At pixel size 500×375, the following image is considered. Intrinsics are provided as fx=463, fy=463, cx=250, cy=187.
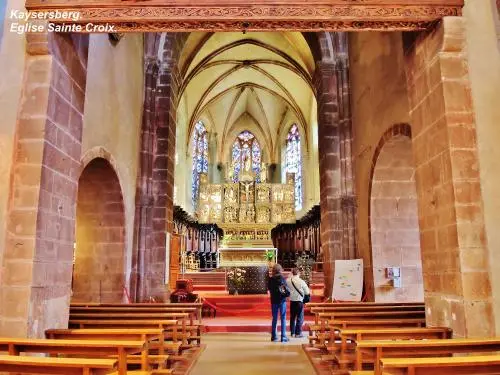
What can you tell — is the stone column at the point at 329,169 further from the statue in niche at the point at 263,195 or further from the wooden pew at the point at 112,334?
the statue in niche at the point at 263,195

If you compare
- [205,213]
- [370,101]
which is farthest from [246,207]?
[370,101]

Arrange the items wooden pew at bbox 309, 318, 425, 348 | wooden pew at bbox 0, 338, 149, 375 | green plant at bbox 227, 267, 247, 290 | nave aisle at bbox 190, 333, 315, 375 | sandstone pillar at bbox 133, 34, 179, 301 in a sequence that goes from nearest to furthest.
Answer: wooden pew at bbox 0, 338, 149, 375 < wooden pew at bbox 309, 318, 425, 348 < nave aisle at bbox 190, 333, 315, 375 < sandstone pillar at bbox 133, 34, 179, 301 < green plant at bbox 227, 267, 247, 290

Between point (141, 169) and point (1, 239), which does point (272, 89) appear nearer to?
point (141, 169)

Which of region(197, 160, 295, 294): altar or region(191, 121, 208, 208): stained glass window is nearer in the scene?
region(197, 160, 295, 294): altar

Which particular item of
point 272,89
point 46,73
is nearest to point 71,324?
point 46,73

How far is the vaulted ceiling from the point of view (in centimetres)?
1798

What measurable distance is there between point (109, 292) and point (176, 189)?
37.8 feet

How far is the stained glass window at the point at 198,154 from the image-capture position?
83.2ft

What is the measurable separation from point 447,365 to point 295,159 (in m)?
23.6

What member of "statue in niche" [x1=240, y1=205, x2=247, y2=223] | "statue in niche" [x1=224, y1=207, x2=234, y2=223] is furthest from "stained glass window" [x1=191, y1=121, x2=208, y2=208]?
"statue in niche" [x1=240, y1=205, x2=247, y2=223]

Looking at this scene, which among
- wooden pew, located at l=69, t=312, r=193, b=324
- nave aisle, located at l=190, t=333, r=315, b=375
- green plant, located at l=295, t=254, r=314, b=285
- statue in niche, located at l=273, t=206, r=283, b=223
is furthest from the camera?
statue in niche, located at l=273, t=206, r=283, b=223

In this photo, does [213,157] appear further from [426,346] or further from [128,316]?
[426,346]

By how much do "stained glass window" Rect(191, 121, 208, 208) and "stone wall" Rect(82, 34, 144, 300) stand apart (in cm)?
1347

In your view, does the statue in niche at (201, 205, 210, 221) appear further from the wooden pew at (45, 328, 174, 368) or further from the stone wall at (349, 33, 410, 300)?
the wooden pew at (45, 328, 174, 368)
